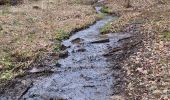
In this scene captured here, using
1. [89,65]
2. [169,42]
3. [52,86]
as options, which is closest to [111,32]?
[169,42]

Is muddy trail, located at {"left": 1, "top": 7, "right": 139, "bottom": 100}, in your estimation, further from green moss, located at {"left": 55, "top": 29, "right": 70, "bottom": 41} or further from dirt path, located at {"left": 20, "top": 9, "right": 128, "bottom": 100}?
green moss, located at {"left": 55, "top": 29, "right": 70, "bottom": 41}

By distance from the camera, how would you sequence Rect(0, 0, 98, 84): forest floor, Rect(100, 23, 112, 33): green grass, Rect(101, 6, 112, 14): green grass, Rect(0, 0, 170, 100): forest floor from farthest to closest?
Rect(101, 6, 112, 14): green grass → Rect(100, 23, 112, 33): green grass → Rect(0, 0, 98, 84): forest floor → Rect(0, 0, 170, 100): forest floor

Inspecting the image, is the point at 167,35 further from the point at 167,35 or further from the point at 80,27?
the point at 80,27

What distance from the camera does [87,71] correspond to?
17.1 metres

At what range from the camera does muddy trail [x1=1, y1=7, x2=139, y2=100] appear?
1451 cm

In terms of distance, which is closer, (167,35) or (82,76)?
(82,76)

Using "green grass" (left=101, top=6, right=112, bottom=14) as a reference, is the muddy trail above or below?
above

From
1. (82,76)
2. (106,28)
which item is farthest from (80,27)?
(82,76)

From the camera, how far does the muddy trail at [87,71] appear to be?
1451 centimetres

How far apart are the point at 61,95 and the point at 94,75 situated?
2.48 m

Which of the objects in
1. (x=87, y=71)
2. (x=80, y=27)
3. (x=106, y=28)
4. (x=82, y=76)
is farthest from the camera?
(x=80, y=27)

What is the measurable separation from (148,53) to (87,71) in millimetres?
3079

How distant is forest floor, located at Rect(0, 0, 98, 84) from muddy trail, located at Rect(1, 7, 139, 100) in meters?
1.11

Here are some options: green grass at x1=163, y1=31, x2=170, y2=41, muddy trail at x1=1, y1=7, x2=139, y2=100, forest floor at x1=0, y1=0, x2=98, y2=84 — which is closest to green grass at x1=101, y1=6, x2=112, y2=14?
forest floor at x1=0, y1=0, x2=98, y2=84
